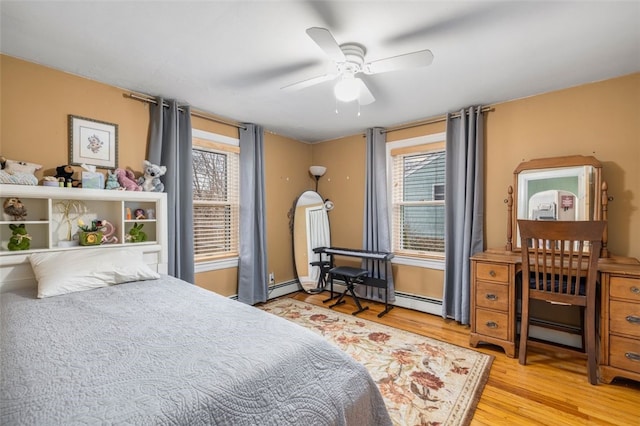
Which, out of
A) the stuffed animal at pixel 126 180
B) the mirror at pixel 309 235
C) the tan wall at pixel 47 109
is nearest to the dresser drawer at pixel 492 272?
the mirror at pixel 309 235

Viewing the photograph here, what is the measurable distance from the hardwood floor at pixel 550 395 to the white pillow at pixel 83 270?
250 centimetres

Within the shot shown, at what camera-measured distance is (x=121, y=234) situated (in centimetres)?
243

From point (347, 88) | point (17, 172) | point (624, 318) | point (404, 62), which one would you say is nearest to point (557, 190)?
point (624, 318)

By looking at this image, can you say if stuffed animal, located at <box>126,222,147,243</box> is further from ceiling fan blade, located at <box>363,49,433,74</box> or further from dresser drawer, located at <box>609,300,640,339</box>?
dresser drawer, located at <box>609,300,640,339</box>

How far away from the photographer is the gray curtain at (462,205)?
9.59ft

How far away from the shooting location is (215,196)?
134 inches

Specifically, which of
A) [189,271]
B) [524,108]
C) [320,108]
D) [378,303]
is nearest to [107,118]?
[189,271]

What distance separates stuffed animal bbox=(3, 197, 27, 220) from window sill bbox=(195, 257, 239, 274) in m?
1.48

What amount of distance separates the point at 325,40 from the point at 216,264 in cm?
269

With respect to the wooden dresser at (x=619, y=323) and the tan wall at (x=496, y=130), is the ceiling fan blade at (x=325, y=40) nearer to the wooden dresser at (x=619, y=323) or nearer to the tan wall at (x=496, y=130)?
the tan wall at (x=496, y=130)

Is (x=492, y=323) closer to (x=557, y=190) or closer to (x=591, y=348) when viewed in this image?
(x=591, y=348)

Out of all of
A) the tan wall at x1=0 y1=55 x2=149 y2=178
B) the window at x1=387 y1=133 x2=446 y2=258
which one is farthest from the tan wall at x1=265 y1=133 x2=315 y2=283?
the tan wall at x1=0 y1=55 x2=149 y2=178

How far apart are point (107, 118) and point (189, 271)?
1.61 metres

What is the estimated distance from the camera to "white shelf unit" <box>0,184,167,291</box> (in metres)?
1.93
